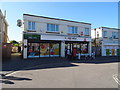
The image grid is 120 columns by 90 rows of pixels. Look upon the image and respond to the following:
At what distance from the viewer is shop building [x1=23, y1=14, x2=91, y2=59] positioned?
17.1 m

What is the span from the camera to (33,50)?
1783cm

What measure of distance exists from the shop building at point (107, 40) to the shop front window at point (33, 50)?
13.0 metres

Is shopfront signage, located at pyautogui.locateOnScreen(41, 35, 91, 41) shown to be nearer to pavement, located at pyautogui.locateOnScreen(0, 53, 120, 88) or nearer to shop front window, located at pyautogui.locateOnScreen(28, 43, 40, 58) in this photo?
shop front window, located at pyautogui.locateOnScreen(28, 43, 40, 58)

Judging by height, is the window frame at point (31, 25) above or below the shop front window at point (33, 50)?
above

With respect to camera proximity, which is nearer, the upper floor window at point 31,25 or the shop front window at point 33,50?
the upper floor window at point 31,25

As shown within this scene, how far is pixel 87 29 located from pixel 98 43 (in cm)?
509

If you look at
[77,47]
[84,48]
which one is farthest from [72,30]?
[84,48]

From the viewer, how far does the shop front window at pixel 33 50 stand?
17516 mm

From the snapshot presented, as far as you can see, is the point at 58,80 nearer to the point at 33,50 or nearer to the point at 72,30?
the point at 33,50

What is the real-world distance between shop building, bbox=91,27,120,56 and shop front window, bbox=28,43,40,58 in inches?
513

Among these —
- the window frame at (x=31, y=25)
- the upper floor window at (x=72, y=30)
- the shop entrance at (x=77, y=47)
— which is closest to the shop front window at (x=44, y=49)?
the window frame at (x=31, y=25)

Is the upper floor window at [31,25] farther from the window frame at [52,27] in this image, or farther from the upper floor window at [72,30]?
the upper floor window at [72,30]

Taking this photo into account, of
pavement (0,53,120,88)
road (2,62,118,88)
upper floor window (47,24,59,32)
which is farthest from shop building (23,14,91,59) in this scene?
road (2,62,118,88)

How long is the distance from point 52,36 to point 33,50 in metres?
3.65
